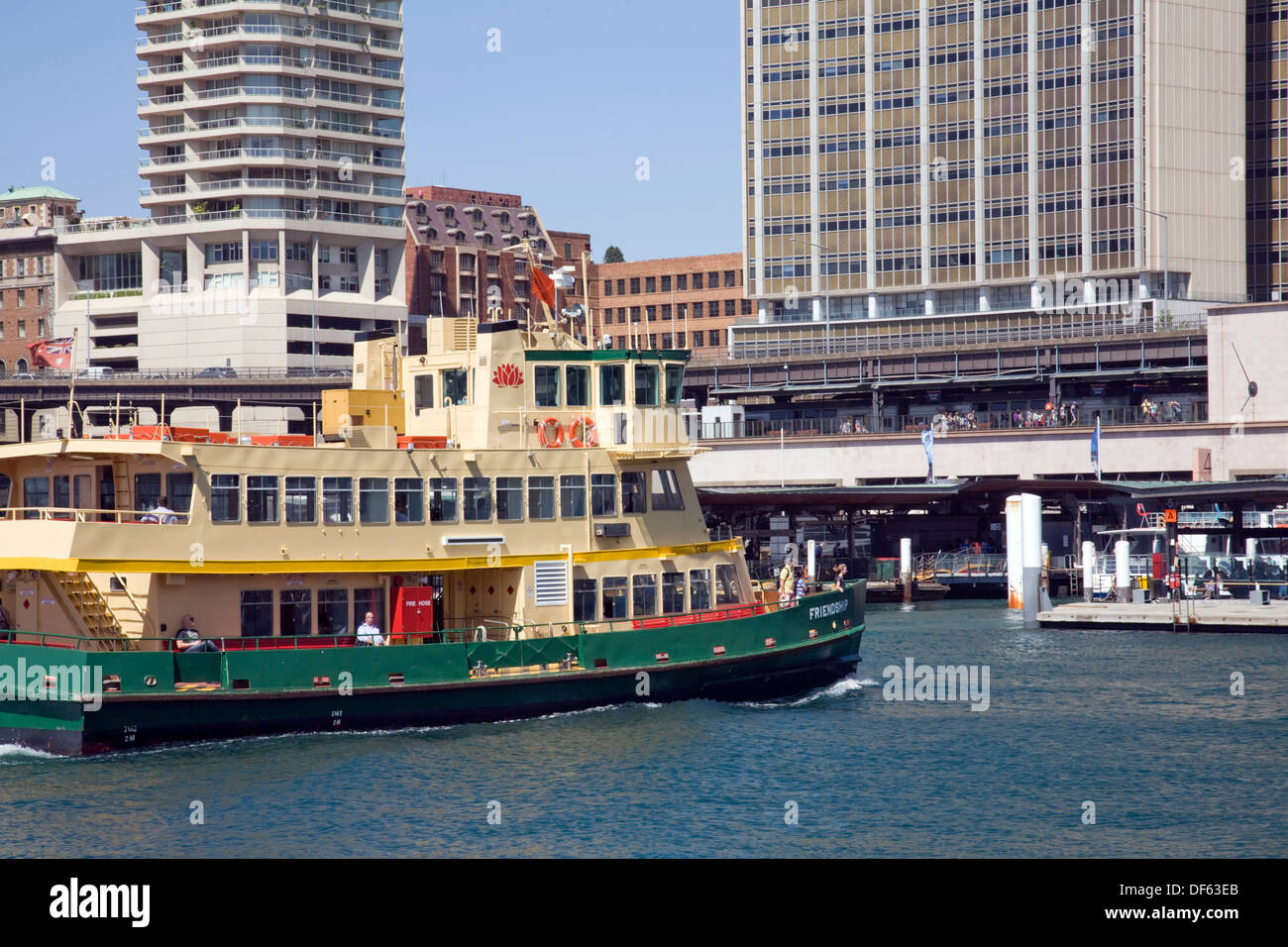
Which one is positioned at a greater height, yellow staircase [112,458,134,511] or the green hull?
yellow staircase [112,458,134,511]

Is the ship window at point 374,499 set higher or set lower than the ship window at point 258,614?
higher

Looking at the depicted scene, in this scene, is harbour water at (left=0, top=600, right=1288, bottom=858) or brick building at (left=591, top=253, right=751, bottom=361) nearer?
harbour water at (left=0, top=600, right=1288, bottom=858)

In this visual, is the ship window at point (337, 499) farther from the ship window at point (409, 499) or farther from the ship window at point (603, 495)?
the ship window at point (603, 495)

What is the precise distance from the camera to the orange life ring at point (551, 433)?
38.2m

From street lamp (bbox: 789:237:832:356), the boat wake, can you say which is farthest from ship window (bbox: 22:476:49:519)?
street lamp (bbox: 789:237:832:356)

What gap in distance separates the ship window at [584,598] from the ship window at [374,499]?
16.8 feet

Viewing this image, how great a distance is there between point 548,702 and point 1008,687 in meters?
14.1

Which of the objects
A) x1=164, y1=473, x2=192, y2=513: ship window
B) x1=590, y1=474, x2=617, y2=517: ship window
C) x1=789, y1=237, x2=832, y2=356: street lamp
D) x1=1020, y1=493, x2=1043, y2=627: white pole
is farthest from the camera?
x1=789, y1=237, x2=832, y2=356: street lamp

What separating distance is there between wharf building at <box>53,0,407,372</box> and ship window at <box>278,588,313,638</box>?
91620 millimetres

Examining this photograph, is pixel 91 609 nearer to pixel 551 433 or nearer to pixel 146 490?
pixel 146 490

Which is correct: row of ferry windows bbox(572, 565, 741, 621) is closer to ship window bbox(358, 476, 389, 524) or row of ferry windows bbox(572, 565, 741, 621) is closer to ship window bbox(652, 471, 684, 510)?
ship window bbox(652, 471, 684, 510)

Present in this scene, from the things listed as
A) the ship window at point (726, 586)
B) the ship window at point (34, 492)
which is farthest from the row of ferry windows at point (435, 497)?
the ship window at point (34, 492)

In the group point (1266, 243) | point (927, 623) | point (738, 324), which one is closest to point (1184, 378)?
point (1266, 243)

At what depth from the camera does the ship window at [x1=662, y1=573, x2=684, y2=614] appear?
127 feet
